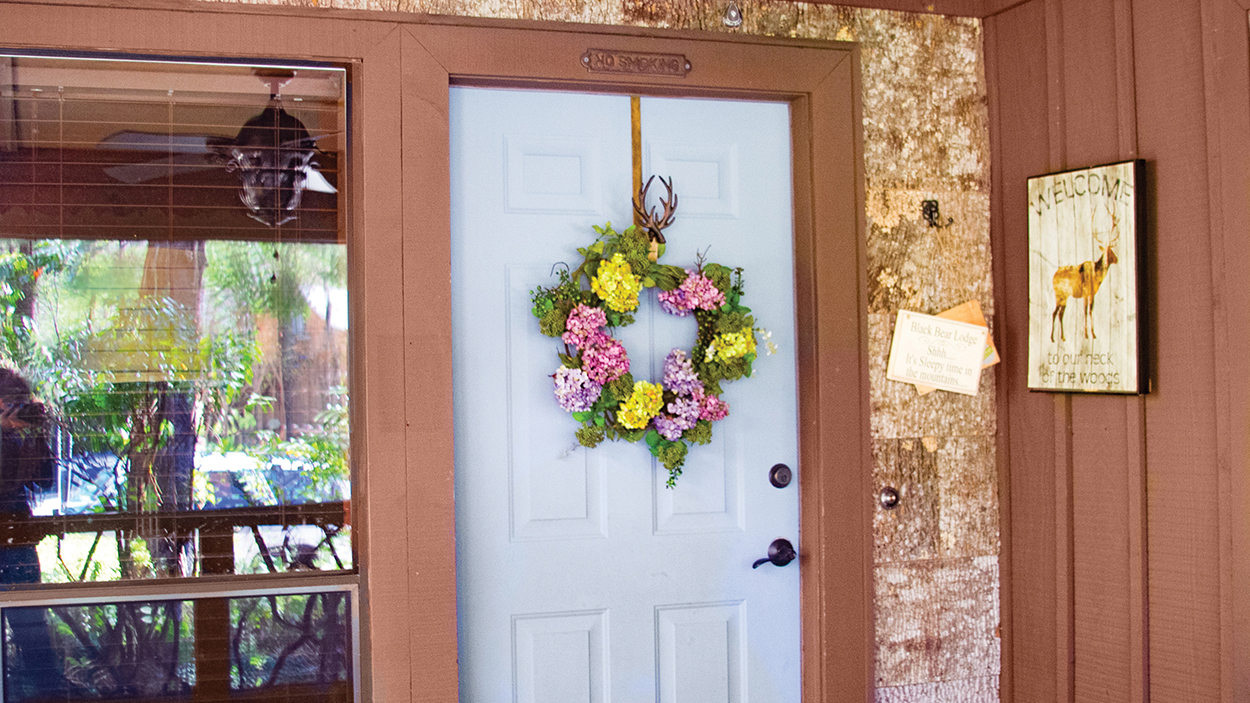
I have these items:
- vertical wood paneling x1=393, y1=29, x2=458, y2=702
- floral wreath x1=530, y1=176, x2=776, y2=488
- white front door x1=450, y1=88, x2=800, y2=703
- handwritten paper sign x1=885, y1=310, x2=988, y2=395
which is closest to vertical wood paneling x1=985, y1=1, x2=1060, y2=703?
handwritten paper sign x1=885, y1=310, x2=988, y2=395

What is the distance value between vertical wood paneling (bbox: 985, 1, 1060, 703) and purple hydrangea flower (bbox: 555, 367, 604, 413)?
1177 mm

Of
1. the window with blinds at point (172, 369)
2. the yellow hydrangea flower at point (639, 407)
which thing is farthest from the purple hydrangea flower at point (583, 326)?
the window with blinds at point (172, 369)

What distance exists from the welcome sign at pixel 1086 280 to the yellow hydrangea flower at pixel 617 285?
108 centimetres

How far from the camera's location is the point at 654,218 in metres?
2.24

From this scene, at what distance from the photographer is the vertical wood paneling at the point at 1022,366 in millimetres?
2271

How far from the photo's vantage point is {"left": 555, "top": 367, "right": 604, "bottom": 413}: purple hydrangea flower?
213cm

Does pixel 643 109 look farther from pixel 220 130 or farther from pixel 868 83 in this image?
pixel 220 130

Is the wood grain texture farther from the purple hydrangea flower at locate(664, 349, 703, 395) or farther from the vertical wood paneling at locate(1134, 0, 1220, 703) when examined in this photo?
the vertical wood paneling at locate(1134, 0, 1220, 703)

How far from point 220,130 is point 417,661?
1351mm

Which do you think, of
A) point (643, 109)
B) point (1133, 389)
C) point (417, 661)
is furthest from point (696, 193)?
point (417, 661)

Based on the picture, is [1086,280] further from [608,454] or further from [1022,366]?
[608,454]

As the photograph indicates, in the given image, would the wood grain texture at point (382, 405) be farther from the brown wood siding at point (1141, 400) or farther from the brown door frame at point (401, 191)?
the brown wood siding at point (1141, 400)

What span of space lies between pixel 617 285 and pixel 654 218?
0.24 metres

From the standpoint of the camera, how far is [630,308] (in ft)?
7.08
